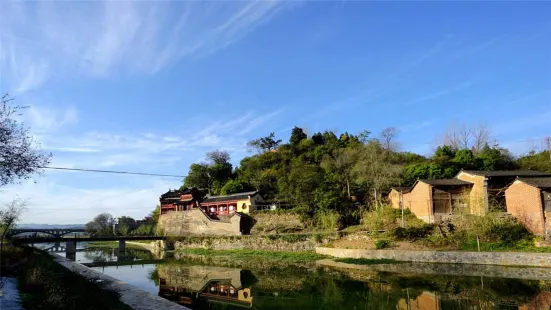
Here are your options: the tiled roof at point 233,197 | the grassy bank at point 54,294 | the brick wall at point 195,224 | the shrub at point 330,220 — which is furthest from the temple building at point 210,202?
the grassy bank at point 54,294

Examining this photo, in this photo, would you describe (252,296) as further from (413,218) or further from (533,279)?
(413,218)

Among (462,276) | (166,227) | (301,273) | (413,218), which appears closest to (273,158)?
(166,227)

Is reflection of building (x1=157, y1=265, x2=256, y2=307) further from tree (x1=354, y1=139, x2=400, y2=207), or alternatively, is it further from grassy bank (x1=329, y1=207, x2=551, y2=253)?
tree (x1=354, y1=139, x2=400, y2=207)

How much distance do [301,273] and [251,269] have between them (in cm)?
481

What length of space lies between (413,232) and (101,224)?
76.9 metres

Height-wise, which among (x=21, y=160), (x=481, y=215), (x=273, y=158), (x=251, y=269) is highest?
(x=273, y=158)

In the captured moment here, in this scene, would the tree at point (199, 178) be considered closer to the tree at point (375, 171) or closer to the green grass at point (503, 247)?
the tree at point (375, 171)

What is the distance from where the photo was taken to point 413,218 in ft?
102

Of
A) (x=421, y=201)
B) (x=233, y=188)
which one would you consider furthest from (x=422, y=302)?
A: (x=233, y=188)

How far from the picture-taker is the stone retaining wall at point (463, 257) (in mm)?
20391

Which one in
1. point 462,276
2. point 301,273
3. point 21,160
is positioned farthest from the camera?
point 301,273

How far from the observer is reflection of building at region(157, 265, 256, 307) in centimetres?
1695

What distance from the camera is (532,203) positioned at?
24.0 metres

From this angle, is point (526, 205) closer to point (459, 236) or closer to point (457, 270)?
point (459, 236)
